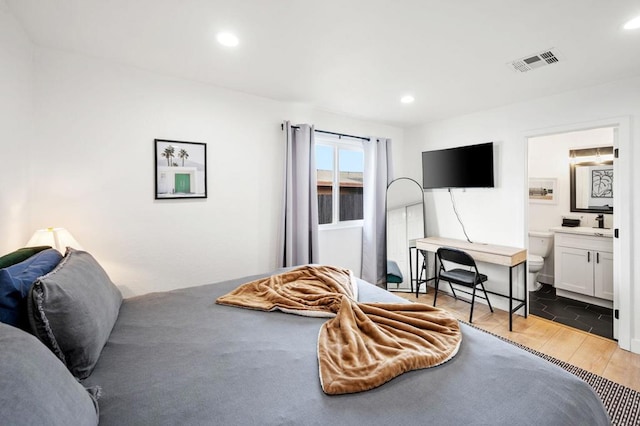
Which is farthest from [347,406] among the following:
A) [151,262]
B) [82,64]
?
[82,64]

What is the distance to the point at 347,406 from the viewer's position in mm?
953

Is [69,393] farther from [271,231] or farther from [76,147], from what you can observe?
[271,231]

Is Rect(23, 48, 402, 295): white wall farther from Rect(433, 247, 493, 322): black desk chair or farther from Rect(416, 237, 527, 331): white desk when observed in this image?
→ Rect(416, 237, 527, 331): white desk

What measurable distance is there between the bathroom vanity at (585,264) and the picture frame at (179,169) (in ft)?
14.1

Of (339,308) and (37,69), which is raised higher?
(37,69)

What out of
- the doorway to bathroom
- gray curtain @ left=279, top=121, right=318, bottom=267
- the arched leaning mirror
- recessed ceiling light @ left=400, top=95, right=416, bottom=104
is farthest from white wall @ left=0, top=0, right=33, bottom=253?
the doorway to bathroom

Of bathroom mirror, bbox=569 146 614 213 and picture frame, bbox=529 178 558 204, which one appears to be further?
picture frame, bbox=529 178 558 204

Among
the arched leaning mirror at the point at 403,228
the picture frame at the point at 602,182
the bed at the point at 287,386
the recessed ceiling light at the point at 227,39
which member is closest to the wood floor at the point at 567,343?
the arched leaning mirror at the point at 403,228

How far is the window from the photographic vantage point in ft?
12.1

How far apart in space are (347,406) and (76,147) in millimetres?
2524

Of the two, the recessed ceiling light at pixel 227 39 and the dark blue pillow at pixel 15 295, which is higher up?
the recessed ceiling light at pixel 227 39

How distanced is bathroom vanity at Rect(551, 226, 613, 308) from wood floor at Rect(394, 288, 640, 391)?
0.88m

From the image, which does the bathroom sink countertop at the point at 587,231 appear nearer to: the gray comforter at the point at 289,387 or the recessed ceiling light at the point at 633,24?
the recessed ceiling light at the point at 633,24

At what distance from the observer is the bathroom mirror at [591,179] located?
365 centimetres
